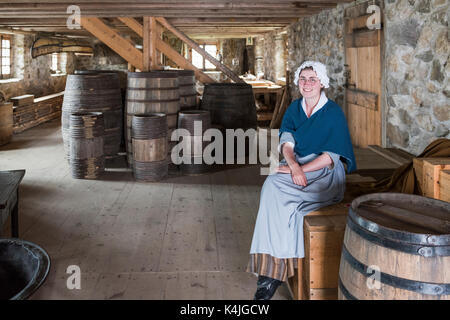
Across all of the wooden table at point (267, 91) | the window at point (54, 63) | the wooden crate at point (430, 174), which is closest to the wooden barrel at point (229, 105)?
the wooden table at point (267, 91)

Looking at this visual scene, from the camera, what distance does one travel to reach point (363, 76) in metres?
4.88

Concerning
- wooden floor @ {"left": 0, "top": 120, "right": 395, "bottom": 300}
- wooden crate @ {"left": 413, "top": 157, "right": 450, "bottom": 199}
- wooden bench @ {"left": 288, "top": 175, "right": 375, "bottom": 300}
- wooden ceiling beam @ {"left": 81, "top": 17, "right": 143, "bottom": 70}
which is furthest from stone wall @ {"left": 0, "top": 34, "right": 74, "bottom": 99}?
wooden crate @ {"left": 413, "top": 157, "right": 450, "bottom": 199}

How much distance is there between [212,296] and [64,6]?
4451 millimetres

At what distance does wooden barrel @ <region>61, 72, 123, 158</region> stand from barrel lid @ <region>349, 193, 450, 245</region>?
401cm

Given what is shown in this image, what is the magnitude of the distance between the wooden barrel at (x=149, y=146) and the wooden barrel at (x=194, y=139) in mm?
235

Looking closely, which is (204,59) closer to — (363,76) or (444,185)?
(363,76)

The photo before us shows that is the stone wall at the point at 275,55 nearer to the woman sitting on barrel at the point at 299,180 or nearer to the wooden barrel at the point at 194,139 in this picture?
the wooden barrel at the point at 194,139

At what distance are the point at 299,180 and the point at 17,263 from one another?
138 cm

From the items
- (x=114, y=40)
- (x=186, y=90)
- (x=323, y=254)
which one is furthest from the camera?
(x=114, y=40)

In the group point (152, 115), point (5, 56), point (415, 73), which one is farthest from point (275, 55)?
point (415, 73)

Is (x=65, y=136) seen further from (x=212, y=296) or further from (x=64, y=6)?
(x=212, y=296)

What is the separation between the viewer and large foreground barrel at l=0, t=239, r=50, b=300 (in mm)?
1542

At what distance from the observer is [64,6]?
215 inches

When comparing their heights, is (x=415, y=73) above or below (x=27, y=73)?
below
